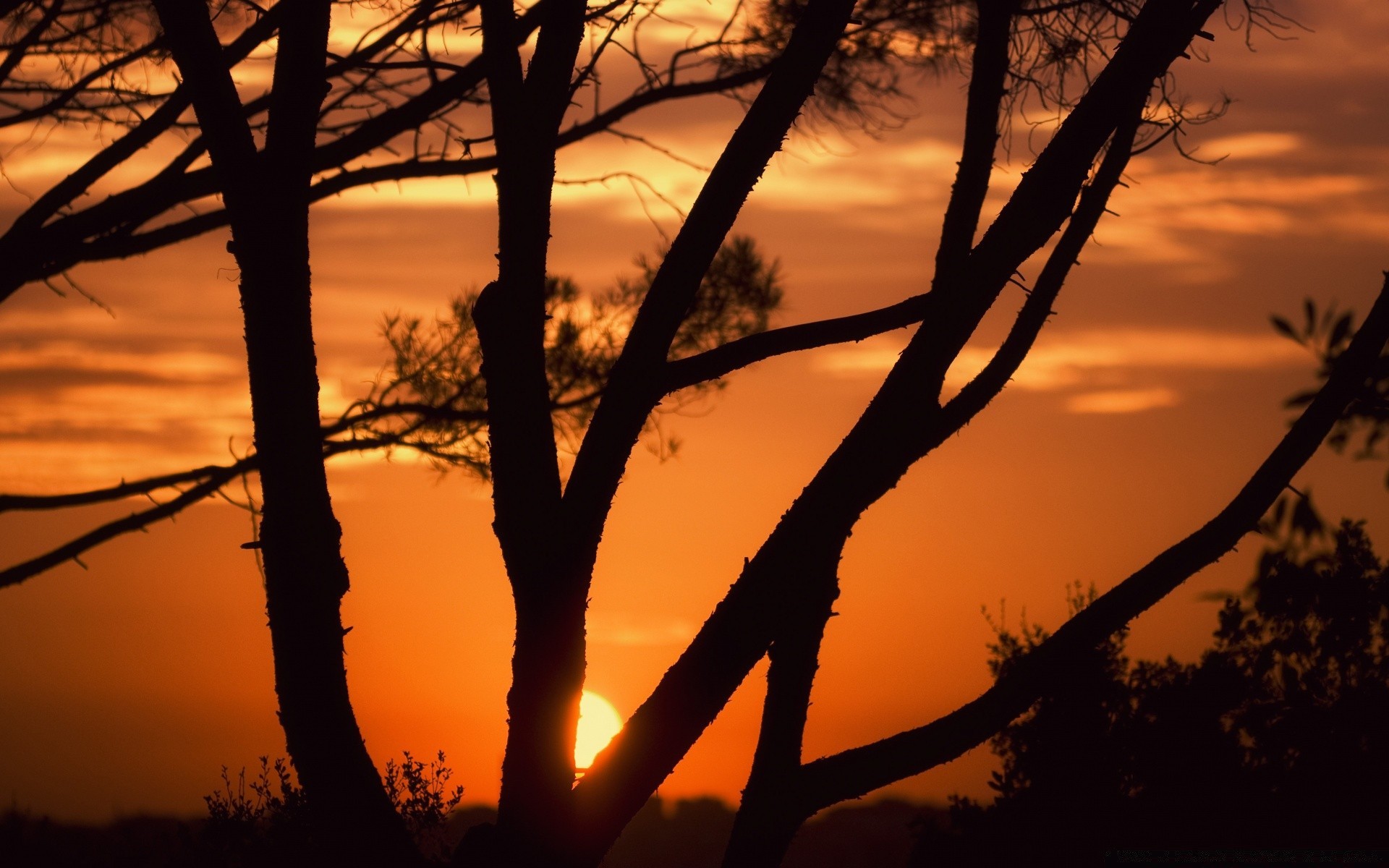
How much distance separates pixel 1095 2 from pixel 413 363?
13.6 ft

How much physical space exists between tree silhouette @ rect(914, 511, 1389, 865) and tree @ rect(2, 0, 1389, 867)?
828 mm

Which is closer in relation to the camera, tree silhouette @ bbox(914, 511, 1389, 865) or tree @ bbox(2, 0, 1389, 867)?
tree @ bbox(2, 0, 1389, 867)

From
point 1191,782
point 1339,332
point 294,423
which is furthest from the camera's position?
point 1191,782

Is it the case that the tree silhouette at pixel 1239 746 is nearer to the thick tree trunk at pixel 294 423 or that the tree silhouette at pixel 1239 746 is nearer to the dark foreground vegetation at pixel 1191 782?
the dark foreground vegetation at pixel 1191 782

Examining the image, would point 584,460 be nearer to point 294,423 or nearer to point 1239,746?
point 294,423

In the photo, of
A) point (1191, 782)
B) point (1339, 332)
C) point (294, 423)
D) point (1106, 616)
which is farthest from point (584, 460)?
point (1191, 782)

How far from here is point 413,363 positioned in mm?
7637

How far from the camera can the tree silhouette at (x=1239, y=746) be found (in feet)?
18.3

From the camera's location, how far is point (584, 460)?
385cm

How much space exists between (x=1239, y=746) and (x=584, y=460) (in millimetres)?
4505

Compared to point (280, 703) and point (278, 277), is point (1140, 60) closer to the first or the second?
point (278, 277)

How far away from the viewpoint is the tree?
3.67 meters

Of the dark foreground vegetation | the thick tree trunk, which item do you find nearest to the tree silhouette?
the dark foreground vegetation

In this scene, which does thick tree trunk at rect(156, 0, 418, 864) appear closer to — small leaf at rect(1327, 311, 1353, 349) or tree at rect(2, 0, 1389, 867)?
tree at rect(2, 0, 1389, 867)
